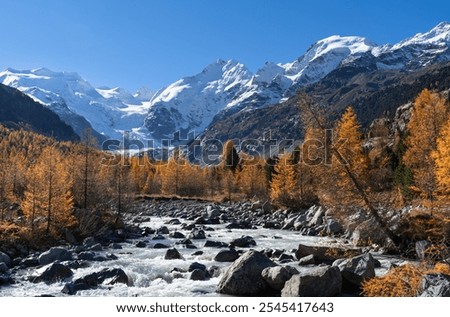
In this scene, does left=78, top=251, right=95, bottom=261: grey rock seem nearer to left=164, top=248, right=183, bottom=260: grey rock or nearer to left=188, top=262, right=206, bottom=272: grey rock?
left=164, top=248, right=183, bottom=260: grey rock

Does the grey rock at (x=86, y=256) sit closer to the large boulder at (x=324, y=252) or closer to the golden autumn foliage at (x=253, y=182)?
the large boulder at (x=324, y=252)

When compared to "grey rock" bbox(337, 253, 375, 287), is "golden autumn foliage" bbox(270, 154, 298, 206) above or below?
above

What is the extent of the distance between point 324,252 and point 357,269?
505 centimetres

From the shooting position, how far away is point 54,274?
61.8 ft

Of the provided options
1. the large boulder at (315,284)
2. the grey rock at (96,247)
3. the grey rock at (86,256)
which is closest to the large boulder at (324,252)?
the large boulder at (315,284)

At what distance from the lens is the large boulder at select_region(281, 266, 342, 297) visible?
14.7 meters

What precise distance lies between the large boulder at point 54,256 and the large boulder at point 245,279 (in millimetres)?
10056

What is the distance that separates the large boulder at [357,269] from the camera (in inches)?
642

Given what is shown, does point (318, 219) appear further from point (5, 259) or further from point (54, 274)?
point (5, 259)

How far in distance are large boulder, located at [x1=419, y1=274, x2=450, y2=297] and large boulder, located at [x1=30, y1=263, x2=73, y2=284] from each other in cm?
1434

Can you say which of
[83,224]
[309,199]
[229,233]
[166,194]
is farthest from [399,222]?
[166,194]

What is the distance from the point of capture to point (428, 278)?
11586 millimetres

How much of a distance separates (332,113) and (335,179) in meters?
3.61

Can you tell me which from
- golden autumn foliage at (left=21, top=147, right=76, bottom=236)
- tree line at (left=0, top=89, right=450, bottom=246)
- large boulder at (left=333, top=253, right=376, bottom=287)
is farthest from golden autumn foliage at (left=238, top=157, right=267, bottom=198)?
large boulder at (left=333, top=253, right=376, bottom=287)
